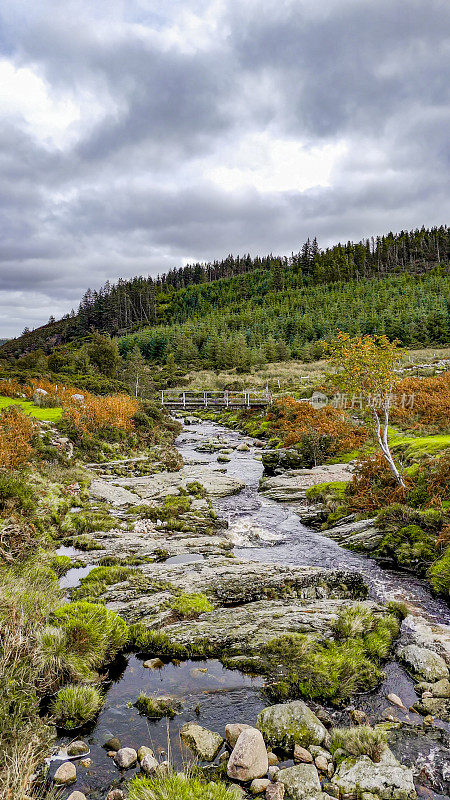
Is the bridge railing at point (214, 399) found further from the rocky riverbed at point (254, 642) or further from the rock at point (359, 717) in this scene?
the rock at point (359, 717)

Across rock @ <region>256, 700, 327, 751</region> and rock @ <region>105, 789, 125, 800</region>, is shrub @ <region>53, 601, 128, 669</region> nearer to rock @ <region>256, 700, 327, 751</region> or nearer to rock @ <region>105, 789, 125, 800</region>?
rock @ <region>105, 789, 125, 800</region>

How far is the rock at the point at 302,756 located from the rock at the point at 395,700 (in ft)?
5.75

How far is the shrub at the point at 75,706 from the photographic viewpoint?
18.9 ft

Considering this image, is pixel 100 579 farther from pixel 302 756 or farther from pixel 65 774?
pixel 302 756

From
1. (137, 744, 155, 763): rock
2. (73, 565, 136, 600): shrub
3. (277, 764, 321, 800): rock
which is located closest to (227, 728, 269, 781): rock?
(277, 764, 321, 800): rock

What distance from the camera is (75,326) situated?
477 ft

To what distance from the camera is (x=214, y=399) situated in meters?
50.2

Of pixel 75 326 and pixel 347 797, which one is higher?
pixel 75 326

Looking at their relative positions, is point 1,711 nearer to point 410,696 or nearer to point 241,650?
point 241,650

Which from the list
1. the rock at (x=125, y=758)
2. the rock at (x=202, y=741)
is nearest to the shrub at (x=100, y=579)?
the rock at (x=125, y=758)

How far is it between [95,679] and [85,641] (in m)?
0.58

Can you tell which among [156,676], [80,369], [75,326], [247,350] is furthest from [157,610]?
[75,326]

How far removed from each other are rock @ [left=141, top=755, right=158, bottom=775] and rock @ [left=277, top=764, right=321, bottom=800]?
56.4 inches

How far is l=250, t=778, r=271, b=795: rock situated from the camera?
4.80 m
